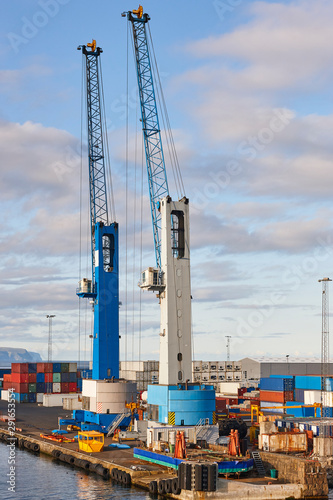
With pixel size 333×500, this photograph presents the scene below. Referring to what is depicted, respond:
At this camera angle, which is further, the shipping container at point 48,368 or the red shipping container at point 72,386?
the red shipping container at point 72,386

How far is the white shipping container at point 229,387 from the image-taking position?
123 meters

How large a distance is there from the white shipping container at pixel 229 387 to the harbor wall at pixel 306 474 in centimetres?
7274

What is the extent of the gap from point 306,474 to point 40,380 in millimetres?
79012

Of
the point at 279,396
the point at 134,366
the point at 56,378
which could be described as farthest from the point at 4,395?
the point at 279,396

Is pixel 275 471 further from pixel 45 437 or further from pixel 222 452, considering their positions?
pixel 45 437

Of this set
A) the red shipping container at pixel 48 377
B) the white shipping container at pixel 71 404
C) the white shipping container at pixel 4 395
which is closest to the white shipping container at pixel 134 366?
the red shipping container at pixel 48 377

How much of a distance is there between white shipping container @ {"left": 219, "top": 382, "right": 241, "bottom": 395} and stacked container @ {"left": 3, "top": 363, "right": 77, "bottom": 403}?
28464 millimetres

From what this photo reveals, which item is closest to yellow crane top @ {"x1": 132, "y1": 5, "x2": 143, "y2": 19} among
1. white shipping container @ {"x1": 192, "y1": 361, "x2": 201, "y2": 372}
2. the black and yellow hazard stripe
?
the black and yellow hazard stripe

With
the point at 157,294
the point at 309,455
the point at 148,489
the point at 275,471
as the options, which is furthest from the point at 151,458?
the point at 157,294

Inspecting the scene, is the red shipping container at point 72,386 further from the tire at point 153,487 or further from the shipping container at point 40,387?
the tire at point 153,487

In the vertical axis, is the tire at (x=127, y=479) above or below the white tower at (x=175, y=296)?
below

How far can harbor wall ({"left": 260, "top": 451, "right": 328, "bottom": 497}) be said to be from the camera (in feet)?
154

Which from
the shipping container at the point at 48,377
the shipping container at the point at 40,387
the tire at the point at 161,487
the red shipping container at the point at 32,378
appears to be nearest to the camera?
the tire at the point at 161,487

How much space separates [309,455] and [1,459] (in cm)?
2984
